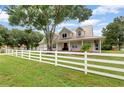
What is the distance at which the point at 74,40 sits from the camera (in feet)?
63.0

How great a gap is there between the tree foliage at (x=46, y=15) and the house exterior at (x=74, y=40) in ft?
6.58

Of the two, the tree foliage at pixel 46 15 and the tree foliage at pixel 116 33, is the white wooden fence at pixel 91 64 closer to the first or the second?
the tree foliage at pixel 46 15

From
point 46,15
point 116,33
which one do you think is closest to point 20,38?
point 46,15

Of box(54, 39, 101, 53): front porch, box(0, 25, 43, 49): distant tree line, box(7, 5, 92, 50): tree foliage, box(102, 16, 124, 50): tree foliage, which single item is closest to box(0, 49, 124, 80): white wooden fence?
box(0, 25, 43, 49): distant tree line

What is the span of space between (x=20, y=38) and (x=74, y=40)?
584 centimetres

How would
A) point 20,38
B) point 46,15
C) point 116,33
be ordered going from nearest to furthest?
1. point 20,38
2. point 46,15
3. point 116,33

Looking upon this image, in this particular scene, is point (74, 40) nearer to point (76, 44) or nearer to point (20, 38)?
point (76, 44)

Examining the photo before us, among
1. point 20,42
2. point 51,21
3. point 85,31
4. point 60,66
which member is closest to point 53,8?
point 51,21

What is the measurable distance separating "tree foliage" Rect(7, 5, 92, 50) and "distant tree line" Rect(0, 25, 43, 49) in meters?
0.75

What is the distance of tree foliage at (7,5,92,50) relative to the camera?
15.6m

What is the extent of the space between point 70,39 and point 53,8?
4.58 meters

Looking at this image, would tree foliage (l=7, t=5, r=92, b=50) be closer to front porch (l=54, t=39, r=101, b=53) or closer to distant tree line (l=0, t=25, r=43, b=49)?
distant tree line (l=0, t=25, r=43, b=49)

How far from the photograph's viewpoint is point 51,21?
1631cm

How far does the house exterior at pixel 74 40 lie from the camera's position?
60.7 ft
